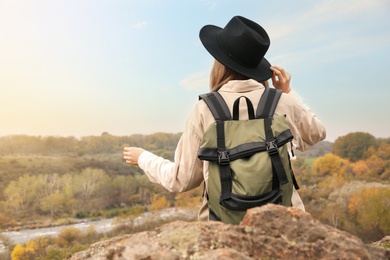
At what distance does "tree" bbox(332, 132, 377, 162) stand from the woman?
40.2 meters

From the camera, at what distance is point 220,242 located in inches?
48.8

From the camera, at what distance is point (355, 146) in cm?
3988

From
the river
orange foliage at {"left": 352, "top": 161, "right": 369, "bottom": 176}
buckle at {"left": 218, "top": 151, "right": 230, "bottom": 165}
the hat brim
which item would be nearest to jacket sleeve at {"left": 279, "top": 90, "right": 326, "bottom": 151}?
the hat brim

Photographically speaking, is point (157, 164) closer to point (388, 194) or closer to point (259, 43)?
point (259, 43)

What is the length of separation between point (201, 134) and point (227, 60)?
47 cm

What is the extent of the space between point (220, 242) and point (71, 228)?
39.0 meters

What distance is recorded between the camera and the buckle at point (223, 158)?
189 centimetres

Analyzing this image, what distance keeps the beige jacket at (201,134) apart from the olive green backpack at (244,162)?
0.12 meters

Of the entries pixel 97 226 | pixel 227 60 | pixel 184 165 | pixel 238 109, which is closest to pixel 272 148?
pixel 238 109

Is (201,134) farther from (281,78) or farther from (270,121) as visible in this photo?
(281,78)

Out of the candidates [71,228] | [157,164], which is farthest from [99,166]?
[157,164]

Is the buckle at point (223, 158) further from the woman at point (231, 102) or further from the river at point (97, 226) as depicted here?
the river at point (97, 226)

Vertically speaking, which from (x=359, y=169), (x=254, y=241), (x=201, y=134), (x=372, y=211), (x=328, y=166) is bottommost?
(x=372, y=211)

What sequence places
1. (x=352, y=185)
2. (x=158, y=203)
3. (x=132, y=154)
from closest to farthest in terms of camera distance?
(x=132, y=154), (x=352, y=185), (x=158, y=203)
